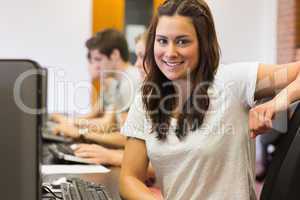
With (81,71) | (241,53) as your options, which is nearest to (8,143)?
(81,71)

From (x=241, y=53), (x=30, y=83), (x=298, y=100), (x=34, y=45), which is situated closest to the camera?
(x=30, y=83)

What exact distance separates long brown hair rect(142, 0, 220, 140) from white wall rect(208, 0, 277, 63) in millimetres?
3757

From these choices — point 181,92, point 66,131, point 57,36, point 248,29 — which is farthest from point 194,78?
point 248,29

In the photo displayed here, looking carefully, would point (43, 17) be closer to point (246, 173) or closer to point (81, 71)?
point (81, 71)

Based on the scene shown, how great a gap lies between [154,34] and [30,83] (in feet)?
2.30

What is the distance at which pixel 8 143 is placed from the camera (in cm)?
64

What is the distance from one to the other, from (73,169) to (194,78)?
0.64 metres

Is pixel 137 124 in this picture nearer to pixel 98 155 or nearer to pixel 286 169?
pixel 286 169

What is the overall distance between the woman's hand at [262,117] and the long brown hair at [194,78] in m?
0.16

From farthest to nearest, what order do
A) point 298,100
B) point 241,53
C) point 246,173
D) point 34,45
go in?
point 241,53
point 34,45
point 246,173
point 298,100

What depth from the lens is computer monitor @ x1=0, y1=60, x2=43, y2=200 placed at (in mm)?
631

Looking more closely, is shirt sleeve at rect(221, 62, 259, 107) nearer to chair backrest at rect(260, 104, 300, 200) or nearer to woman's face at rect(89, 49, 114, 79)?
chair backrest at rect(260, 104, 300, 200)

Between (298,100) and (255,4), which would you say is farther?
(255,4)

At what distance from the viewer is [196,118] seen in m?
1.25
